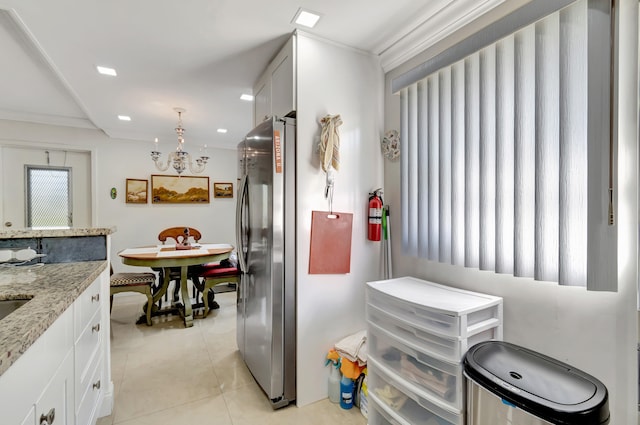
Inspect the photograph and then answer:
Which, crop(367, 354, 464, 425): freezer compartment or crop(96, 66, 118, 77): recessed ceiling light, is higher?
crop(96, 66, 118, 77): recessed ceiling light

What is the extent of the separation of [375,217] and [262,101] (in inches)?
57.0

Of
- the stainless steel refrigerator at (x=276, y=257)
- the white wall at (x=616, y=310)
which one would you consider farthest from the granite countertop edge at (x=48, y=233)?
the white wall at (x=616, y=310)

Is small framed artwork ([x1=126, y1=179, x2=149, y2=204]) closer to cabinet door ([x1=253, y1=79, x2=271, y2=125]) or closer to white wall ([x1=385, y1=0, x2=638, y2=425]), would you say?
cabinet door ([x1=253, y1=79, x2=271, y2=125])

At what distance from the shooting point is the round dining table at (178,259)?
3.04 meters

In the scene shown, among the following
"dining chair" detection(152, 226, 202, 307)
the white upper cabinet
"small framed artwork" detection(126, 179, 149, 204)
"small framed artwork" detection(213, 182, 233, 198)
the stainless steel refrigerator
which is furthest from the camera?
"small framed artwork" detection(213, 182, 233, 198)

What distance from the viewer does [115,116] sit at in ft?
12.1

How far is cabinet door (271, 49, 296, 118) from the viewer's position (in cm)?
193

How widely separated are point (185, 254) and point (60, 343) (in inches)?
89.5

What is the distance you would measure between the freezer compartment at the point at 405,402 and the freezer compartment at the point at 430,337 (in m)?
0.20

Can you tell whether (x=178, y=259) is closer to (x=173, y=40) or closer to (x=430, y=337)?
(x=173, y=40)

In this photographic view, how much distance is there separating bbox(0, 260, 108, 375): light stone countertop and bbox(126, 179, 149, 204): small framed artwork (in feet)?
11.0

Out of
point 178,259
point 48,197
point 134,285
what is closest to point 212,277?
point 178,259

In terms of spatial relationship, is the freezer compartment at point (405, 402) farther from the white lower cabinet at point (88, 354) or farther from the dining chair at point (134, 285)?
the dining chair at point (134, 285)

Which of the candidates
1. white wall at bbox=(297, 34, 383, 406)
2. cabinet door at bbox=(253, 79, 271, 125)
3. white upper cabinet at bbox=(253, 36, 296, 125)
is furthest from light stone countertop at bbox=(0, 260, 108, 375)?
cabinet door at bbox=(253, 79, 271, 125)
